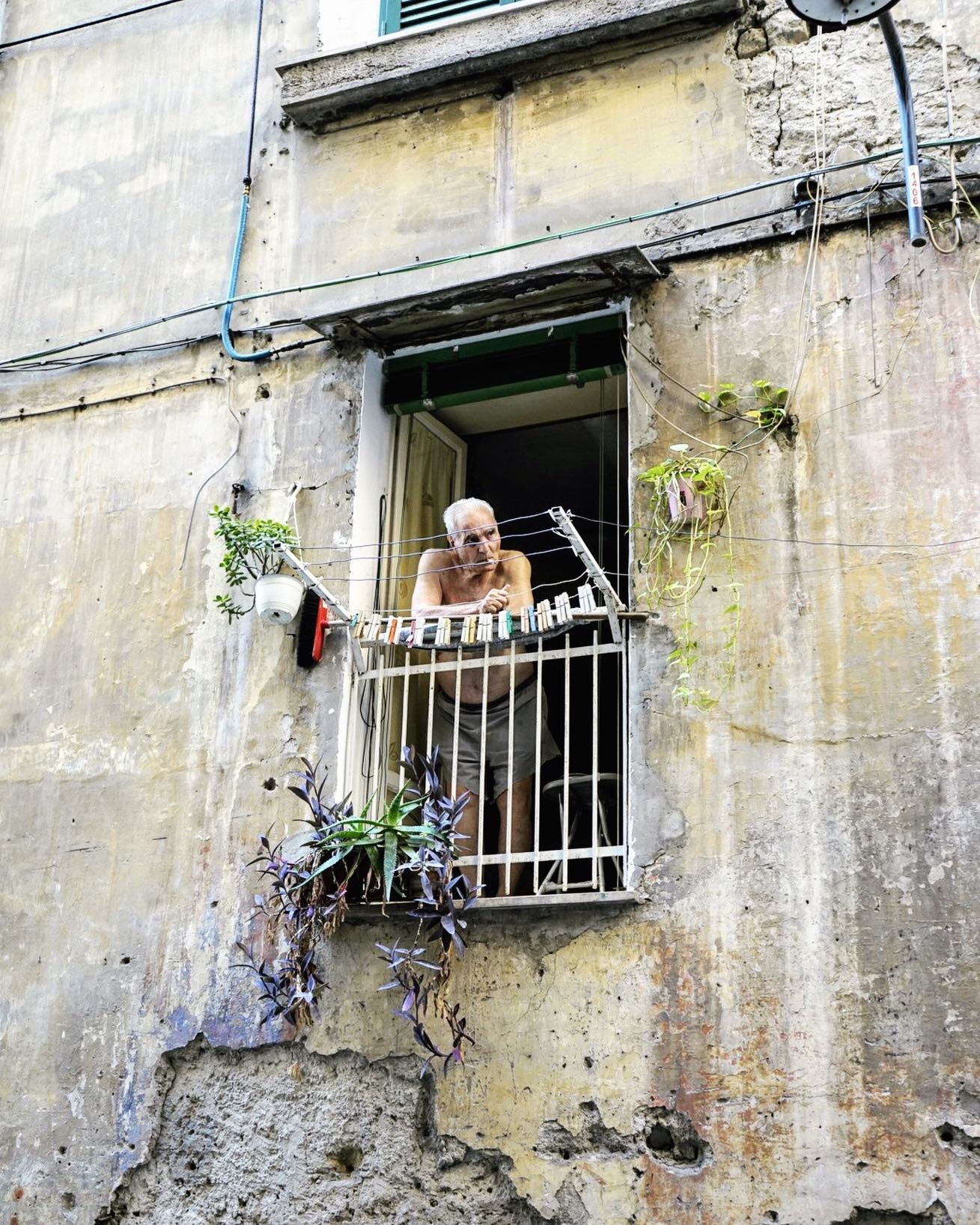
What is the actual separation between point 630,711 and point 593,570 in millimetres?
592

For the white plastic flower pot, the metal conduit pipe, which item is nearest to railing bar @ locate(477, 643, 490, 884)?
the white plastic flower pot

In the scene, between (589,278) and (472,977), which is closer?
(472,977)

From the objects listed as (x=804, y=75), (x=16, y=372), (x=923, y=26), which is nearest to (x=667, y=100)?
(x=804, y=75)

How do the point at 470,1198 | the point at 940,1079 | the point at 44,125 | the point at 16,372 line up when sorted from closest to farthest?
the point at 940,1079, the point at 470,1198, the point at 16,372, the point at 44,125

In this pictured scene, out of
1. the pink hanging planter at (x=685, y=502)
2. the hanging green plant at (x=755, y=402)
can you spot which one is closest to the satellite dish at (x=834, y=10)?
the hanging green plant at (x=755, y=402)

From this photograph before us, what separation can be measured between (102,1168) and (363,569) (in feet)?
8.81

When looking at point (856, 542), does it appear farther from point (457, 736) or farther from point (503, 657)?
point (457, 736)

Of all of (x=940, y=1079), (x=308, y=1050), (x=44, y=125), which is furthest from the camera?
(x=44, y=125)

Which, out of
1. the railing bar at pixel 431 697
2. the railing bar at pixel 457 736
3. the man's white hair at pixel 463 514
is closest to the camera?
the railing bar at pixel 431 697

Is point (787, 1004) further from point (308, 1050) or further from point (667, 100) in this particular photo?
point (667, 100)

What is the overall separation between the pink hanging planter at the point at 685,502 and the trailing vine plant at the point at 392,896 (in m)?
1.40

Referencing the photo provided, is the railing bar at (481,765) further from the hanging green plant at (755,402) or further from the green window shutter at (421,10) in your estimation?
the green window shutter at (421,10)

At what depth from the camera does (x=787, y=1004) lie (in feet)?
17.7

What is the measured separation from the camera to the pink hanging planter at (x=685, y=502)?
20.1 ft
